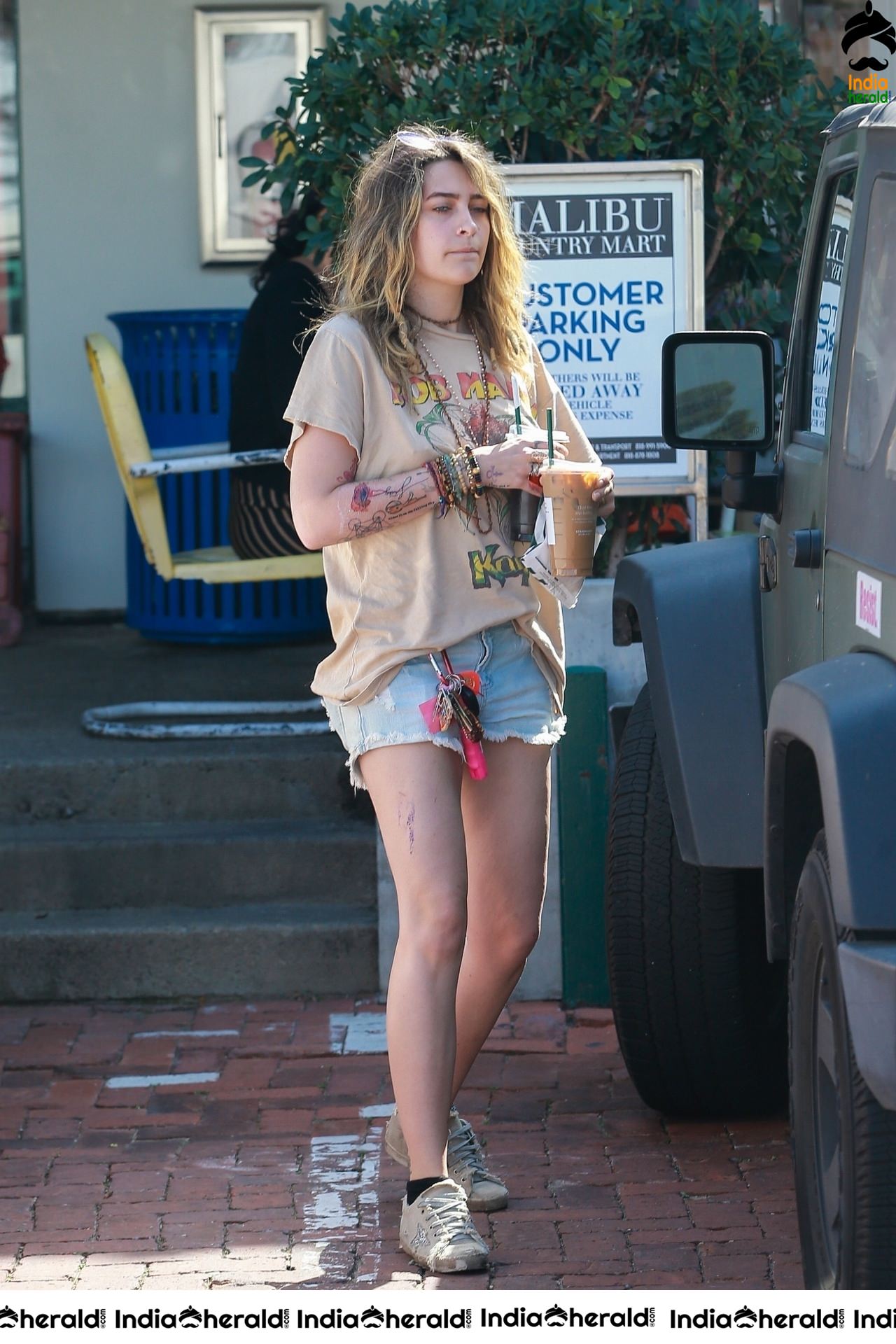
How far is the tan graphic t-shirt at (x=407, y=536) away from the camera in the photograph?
3535 mm

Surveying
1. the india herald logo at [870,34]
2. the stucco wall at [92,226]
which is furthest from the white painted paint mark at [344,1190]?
the stucco wall at [92,226]

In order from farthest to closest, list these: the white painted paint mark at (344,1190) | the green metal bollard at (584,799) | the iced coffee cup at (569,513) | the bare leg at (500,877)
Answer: the green metal bollard at (584,799) → the white painted paint mark at (344,1190) → the bare leg at (500,877) → the iced coffee cup at (569,513)

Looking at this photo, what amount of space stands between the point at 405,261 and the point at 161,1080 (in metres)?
2.25

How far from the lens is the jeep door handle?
10.4 feet

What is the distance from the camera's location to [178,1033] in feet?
16.9

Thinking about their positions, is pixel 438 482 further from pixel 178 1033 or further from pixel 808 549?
pixel 178 1033

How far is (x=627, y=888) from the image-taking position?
13.8ft

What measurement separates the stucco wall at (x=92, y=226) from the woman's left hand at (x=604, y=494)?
196 inches

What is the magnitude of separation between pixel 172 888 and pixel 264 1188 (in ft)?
5.63

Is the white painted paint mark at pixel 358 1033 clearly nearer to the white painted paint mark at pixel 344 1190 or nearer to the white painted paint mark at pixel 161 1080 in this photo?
the white painted paint mark at pixel 161 1080

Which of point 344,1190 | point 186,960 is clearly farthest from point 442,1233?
point 186,960

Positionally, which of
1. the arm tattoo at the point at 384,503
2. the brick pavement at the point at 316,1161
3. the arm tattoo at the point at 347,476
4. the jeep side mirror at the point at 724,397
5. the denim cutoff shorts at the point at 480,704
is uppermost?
the jeep side mirror at the point at 724,397

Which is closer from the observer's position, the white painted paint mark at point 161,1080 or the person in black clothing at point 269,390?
the white painted paint mark at point 161,1080

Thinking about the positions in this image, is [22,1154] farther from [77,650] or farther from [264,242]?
[264,242]
